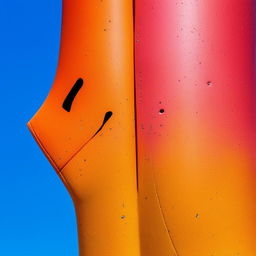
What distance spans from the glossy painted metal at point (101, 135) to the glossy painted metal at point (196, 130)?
0.03 metres

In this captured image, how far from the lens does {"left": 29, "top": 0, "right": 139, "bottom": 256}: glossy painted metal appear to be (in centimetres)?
87

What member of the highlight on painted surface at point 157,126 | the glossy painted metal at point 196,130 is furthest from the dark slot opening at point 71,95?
the glossy painted metal at point 196,130

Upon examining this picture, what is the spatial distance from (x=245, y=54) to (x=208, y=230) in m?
0.29

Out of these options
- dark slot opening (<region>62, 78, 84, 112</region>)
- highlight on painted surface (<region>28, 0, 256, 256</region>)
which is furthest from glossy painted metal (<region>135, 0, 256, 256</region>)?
dark slot opening (<region>62, 78, 84, 112</region>)

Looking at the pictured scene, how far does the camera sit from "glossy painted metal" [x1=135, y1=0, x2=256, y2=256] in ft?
2.73

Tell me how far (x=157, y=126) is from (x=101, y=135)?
10 cm

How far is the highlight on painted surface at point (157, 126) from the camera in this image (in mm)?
833

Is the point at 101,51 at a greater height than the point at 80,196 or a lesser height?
greater

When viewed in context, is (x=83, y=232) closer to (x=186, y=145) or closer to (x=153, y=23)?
(x=186, y=145)

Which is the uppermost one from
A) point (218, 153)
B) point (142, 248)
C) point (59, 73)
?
point (59, 73)

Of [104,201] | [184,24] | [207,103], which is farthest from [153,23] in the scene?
[104,201]

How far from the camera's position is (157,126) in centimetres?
84

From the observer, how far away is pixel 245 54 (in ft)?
2.84

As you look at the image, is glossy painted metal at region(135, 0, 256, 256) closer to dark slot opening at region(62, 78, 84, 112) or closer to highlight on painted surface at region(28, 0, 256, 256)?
highlight on painted surface at region(28, 0, 256, 256)
